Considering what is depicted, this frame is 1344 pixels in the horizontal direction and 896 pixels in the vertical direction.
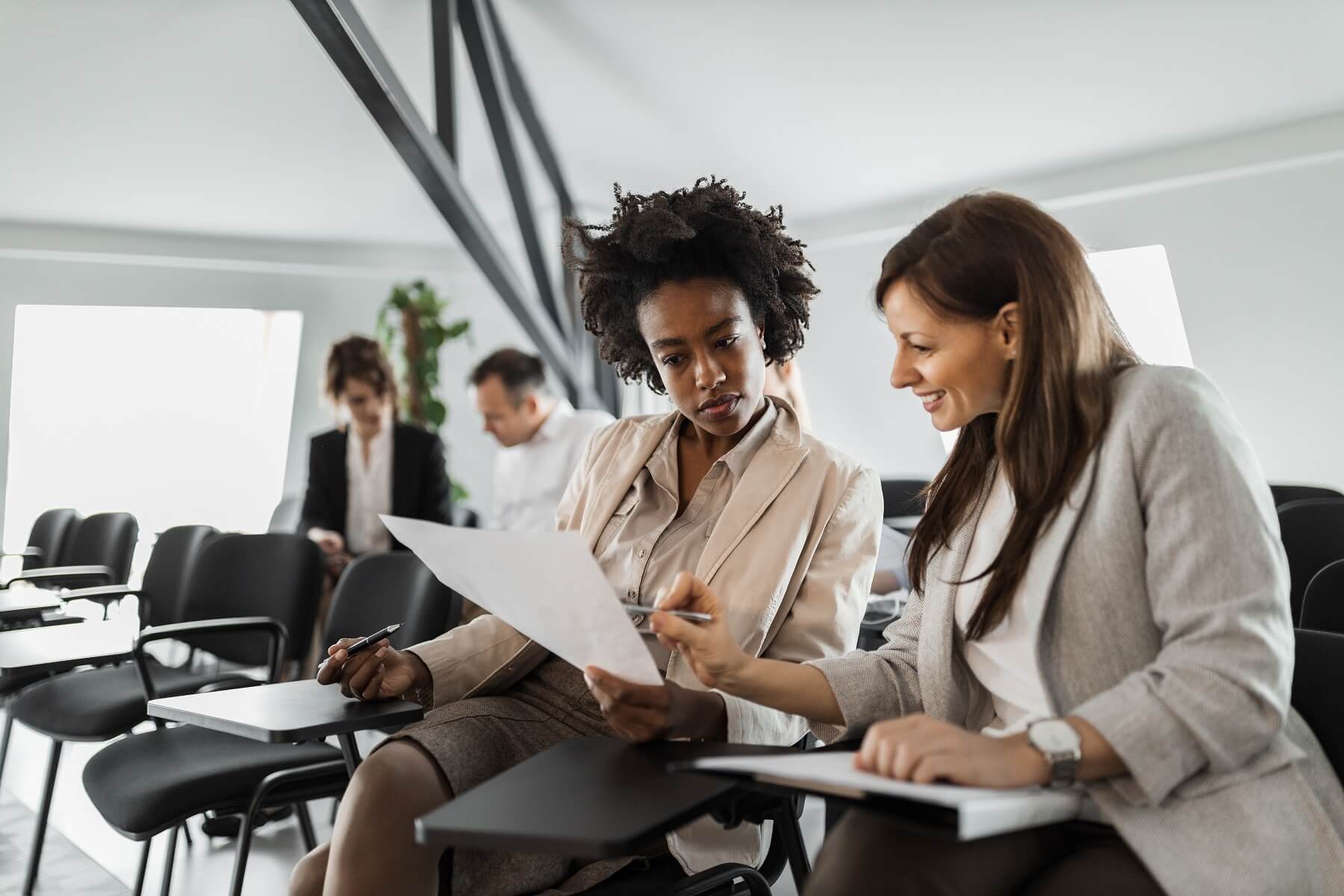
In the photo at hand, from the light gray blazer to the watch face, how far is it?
31 mm

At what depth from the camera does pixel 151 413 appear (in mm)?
7367

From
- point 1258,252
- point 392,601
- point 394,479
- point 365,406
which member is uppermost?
point 1258,252

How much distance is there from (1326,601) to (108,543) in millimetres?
5021

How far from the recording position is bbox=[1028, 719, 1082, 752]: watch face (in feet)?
3.26

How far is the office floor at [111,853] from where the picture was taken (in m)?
2.71

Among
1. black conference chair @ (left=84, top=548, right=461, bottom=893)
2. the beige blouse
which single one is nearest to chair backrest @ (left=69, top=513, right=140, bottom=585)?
black conference chair @ (left=84, top=548, right=461, bottom=893)

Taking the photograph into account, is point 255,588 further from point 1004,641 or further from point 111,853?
point 1004,641

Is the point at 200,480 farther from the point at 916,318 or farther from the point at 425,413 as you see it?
the point at 916,318

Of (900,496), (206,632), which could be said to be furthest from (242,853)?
(900,496)

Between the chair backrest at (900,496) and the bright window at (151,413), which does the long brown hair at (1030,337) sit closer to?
the chair backrest at (900,496)

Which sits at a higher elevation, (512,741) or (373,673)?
(373,673)

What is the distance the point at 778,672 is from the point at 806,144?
16.6 feet

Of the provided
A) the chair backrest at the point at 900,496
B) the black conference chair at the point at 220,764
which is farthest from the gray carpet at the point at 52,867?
the chair backrest at the point at 900,496

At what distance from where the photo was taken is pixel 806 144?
591 centimetres
